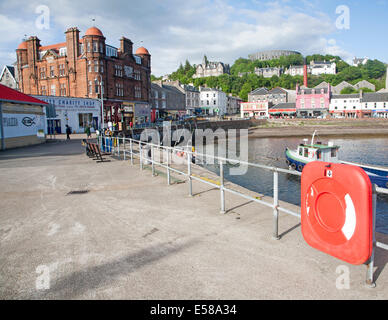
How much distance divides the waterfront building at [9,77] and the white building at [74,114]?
29971 mm

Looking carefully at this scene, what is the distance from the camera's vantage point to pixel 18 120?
23047 millimetres

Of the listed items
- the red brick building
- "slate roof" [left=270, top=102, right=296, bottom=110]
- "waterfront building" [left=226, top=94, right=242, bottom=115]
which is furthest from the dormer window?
"waterfront building" [left=226, top=94, right=242, bottom=115]

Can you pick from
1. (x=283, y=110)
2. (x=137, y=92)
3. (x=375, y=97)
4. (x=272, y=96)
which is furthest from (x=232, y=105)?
(x=137, y=92)

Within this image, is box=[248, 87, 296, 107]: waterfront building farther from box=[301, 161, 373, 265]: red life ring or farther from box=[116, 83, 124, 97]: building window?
box=[301, 161, 373, 265]: red life ring

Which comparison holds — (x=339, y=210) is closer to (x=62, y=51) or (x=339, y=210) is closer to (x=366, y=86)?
(x=62, y=51)

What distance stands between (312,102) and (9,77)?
8249 cm

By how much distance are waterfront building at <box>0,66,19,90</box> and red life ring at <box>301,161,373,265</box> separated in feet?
238

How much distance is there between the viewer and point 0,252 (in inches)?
178

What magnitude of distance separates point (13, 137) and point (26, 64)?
129 feet

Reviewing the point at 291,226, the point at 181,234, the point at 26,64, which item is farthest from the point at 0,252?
the point at 26,64

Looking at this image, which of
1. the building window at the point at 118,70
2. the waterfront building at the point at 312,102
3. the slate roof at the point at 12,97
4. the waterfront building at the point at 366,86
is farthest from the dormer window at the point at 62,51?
the waterfront building at the point at 366,86

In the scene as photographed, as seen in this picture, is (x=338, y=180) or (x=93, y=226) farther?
(x=93, y=226)

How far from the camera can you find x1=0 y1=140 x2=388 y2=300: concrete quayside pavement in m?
3.37

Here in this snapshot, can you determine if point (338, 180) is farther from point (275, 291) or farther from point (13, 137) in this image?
point (13, 137)
